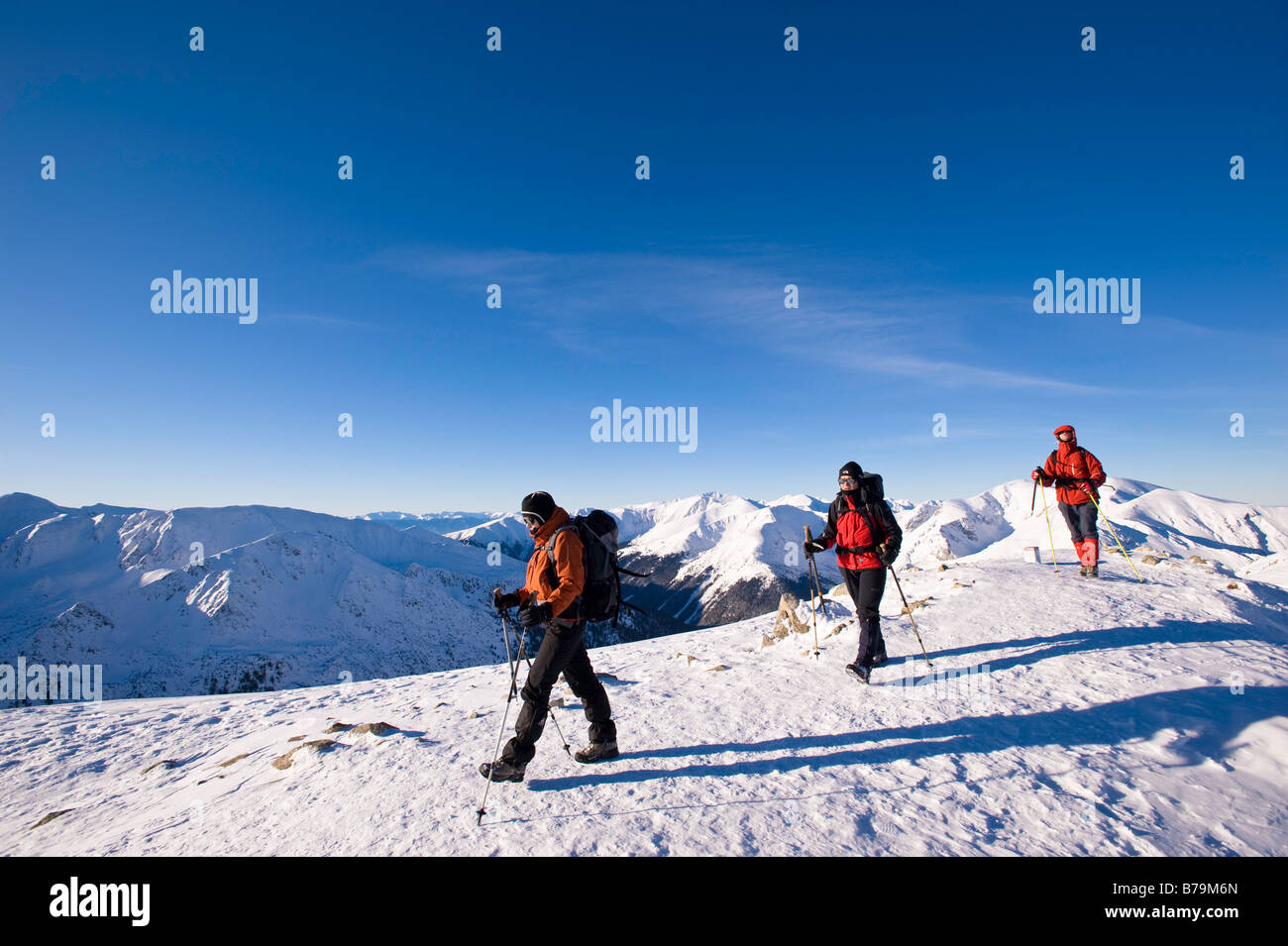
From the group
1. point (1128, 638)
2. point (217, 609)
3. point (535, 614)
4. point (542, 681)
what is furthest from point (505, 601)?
point (217, 609)

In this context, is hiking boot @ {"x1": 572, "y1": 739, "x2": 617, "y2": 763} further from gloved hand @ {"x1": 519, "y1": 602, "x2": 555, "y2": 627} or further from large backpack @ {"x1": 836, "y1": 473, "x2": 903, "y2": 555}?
A: large backpack @ {"x1": 836, "y1": 473, "x2": 903, "y2": 555}

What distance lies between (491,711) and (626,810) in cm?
498

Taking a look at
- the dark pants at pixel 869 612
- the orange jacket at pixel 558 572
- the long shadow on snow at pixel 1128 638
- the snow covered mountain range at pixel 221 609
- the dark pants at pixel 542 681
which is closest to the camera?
the orange jacket at pixel 558 572

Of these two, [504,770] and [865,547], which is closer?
[504,770]

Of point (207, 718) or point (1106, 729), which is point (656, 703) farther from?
point (207, 718)

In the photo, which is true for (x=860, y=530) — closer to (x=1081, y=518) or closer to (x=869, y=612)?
(x=869, y=612)

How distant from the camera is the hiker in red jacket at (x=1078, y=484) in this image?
13.0 metres

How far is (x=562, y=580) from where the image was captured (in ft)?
19.1

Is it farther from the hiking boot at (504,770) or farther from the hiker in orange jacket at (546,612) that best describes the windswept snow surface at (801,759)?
the hiker in orange jacket at (546,612)

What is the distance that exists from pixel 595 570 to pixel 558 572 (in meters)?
0.57

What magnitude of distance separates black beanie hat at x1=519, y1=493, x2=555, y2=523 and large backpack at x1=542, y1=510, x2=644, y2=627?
0.92 ft

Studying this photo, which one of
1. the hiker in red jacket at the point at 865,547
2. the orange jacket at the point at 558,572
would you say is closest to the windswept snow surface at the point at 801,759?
the hiker in red jacket at the point at 865,547

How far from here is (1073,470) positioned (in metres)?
13.2
